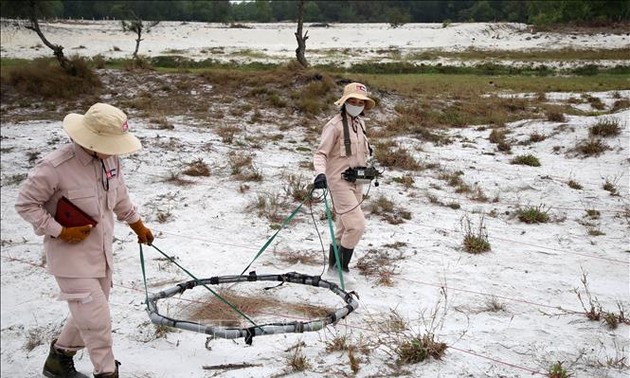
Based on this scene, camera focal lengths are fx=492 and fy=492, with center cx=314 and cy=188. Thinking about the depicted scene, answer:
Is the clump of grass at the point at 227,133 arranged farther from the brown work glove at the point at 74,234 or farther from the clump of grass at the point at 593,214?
the brown work glove at the point at 74,234

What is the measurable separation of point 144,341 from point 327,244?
2996mm

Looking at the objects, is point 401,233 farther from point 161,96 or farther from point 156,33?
point 156,33

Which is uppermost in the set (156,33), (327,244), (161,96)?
(156,33)

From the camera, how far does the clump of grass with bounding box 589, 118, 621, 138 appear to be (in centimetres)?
1073

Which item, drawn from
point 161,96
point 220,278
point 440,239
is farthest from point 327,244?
point 161,96

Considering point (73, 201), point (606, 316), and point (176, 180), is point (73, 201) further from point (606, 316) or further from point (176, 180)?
point (176, 180)

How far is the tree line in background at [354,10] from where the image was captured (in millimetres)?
9546

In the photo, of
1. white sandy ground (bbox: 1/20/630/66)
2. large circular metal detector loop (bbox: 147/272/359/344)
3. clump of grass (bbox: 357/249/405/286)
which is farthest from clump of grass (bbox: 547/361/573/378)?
white sandy ground (bbox: 1/20/630/66)

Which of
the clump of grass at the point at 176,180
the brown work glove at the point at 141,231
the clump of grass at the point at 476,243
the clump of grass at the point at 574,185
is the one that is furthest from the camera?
the clump of grass at the point at 176,180

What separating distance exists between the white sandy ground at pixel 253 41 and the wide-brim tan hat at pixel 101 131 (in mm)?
15193

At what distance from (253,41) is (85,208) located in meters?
39.0

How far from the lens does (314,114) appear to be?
1533 centimetres

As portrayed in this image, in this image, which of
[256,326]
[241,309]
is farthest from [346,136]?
[256,326]

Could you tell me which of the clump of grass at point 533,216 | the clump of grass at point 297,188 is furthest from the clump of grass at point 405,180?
the clump of grass at point 533,216
